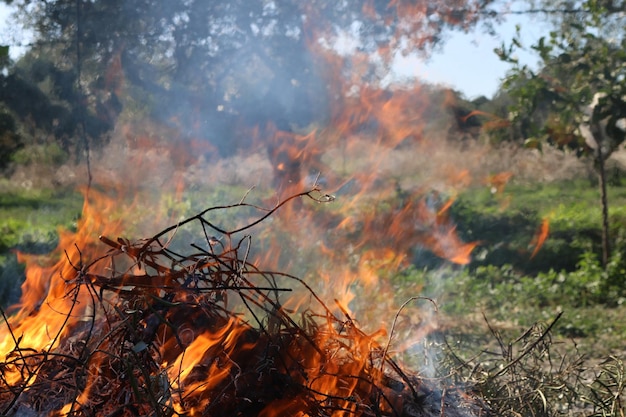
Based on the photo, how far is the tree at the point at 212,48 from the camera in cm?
752

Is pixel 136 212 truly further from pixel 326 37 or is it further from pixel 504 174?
pixel 504 174

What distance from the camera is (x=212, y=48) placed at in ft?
25.0

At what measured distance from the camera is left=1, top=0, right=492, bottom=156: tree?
752cm

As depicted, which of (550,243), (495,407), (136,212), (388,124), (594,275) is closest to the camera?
(495,407)

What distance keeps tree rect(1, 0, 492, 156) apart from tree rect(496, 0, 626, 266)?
1.72m

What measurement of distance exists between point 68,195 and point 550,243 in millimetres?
8152

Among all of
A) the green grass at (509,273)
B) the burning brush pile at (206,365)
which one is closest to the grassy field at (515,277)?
the green grass at (509,273)

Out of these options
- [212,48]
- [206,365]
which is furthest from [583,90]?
[206,365]

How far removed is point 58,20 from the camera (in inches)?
302

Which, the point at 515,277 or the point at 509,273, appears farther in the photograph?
the point at 509,273

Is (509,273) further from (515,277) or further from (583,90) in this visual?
(583,90)

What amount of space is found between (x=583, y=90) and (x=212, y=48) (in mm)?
4495

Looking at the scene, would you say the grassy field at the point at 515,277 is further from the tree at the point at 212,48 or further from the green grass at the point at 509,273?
the tree at the point at 212,48

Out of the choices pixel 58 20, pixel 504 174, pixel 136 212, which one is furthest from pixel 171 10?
pixel 504 174
